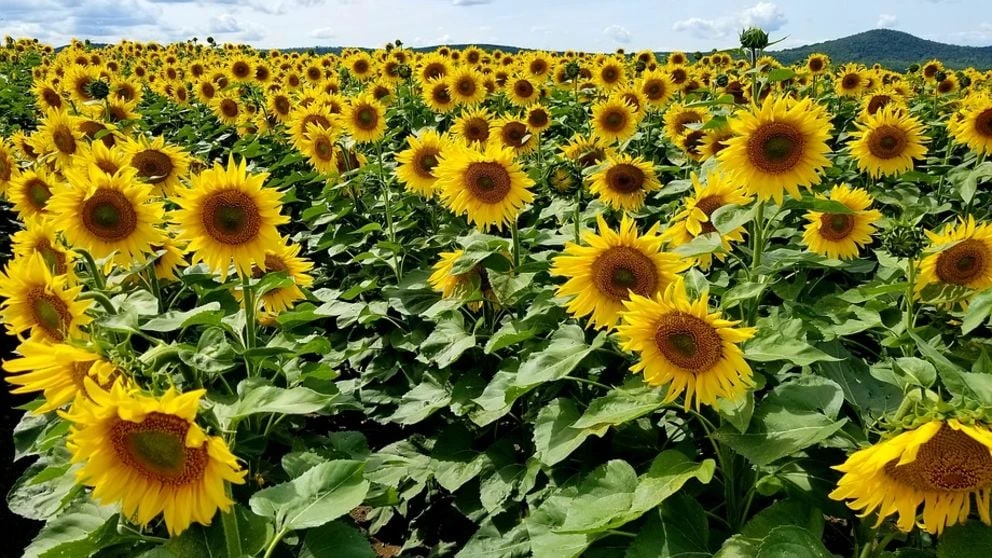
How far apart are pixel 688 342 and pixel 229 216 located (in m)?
1.68

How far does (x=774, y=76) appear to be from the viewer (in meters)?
3.03

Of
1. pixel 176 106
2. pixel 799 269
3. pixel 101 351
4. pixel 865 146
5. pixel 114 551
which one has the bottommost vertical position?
pixel 114 551

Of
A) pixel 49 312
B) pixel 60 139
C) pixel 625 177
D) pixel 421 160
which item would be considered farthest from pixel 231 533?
pixel 60 139

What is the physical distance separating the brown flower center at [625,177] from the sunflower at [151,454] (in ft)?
10.4

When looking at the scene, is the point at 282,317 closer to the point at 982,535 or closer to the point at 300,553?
the point at 300,553

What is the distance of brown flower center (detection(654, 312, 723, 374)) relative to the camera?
6.96 ft

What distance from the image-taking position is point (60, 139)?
15.2 ft

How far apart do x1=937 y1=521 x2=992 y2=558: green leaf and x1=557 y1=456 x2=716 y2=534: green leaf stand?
57 cm

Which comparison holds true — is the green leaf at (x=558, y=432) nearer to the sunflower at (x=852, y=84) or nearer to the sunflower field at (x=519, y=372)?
the sunflower field at (x=519, y=372)

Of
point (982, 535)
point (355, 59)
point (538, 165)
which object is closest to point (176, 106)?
point (355, 59)

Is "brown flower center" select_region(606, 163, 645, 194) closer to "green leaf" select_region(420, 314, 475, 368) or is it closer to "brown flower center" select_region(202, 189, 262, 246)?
"green leaf" select_region(420, 314, 475, 368)

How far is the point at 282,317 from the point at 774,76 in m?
2.17

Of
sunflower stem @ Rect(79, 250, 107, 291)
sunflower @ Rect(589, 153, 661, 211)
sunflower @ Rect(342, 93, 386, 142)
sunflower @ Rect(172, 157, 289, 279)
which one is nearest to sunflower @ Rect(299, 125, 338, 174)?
sunflower @ Rect(342, 93, 386, 142)

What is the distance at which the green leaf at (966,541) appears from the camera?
1749mm
